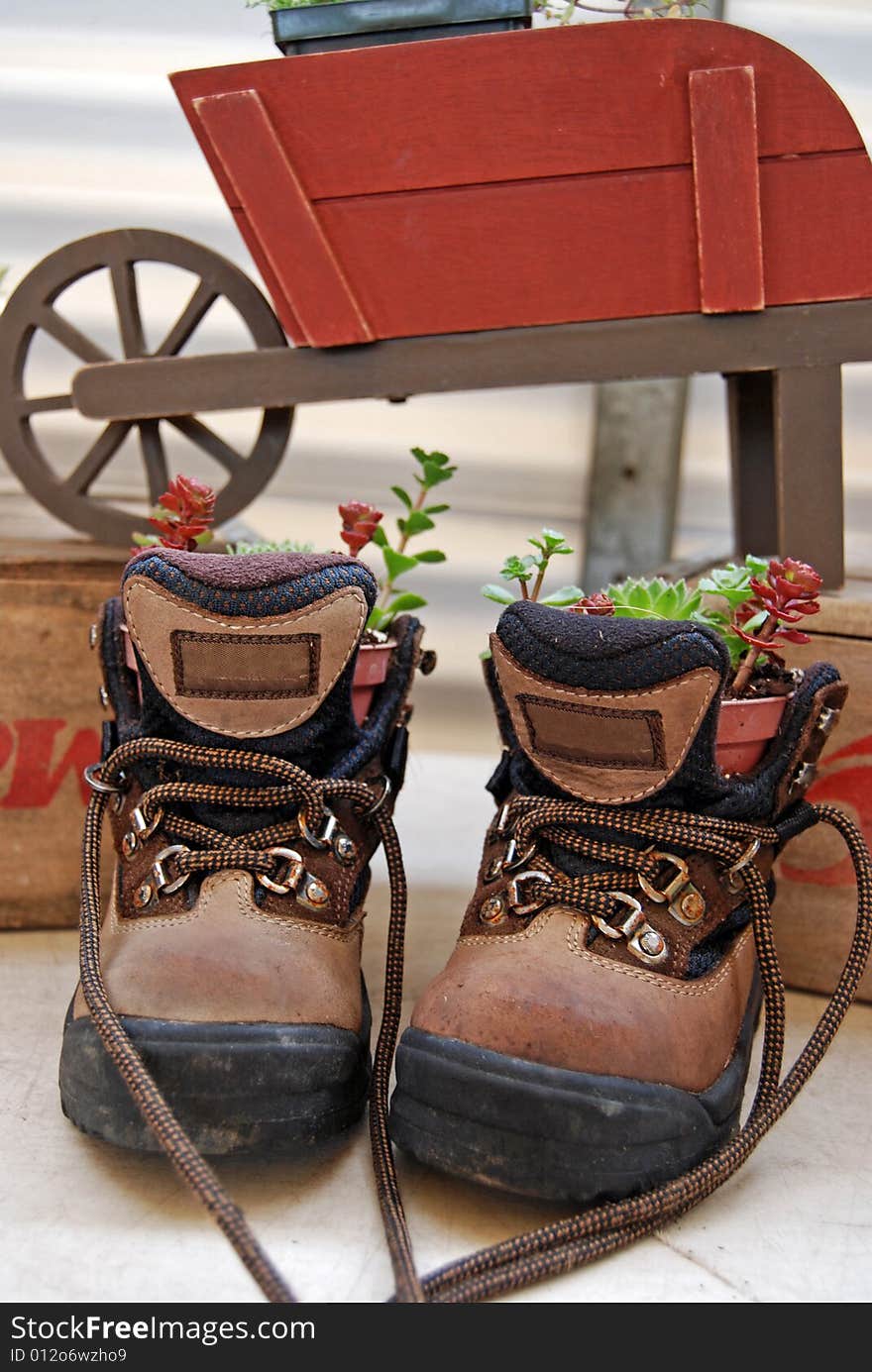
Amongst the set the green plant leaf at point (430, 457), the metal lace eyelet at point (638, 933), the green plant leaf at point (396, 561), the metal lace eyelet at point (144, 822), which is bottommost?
the metal lace eyelet at point (638, 933)

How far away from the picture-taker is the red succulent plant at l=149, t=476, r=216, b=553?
939 millimetres

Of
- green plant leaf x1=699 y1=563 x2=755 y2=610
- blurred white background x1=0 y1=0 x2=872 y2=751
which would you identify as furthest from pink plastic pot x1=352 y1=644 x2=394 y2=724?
blurred white background x1=0 y1=0 x2=872 y2=751

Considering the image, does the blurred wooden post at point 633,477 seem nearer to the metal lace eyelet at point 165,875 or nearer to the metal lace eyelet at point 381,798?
the metal lace eyelet at point 381,798

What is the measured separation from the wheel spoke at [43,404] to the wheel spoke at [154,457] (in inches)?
2.8

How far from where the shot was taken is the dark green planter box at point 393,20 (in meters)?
1.02

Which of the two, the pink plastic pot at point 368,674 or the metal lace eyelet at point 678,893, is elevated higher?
the pink plastic pot at point 368,674

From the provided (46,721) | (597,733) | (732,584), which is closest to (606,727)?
(597,733)

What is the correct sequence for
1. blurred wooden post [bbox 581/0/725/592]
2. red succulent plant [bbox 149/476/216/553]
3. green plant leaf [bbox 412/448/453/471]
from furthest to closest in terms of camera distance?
blurred wooden post [bbox 581/0/725/592]
green plant leaf [bbox 412/448/453/471]
red succulent plant [bbox 149/476/216/553]

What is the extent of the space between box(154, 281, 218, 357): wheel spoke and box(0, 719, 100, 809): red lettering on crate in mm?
350

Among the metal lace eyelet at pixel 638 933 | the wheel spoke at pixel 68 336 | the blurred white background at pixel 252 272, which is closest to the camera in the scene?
the metal lace eyelet at pixel 638 933

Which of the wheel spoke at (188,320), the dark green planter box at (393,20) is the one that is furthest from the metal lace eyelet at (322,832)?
the dark green planter box at (393,20)

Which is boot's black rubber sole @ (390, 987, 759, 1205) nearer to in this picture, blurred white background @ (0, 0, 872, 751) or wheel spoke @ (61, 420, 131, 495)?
wheel spoke @ (61, 420, 131, 495)
